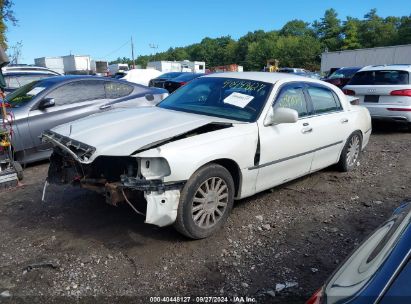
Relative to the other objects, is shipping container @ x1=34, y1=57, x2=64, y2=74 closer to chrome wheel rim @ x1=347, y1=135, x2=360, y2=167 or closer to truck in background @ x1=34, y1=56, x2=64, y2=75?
truck in background @ x1=34, y1=56, x2=64, y2=75

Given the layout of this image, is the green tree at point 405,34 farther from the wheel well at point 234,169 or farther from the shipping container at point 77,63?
the wheel well at point 234,169

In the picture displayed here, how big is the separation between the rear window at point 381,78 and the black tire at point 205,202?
6.53m

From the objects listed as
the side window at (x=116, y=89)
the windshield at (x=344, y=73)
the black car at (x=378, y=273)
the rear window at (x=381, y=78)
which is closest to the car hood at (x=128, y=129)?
the black car at (x=378, y=273)

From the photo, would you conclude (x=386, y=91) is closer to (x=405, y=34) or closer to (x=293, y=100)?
(x=293, y=100)

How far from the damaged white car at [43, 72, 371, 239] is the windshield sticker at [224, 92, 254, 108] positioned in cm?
1

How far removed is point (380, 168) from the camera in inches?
247

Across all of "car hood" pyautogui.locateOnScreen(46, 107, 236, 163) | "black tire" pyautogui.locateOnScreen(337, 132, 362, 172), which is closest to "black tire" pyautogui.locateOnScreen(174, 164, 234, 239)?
"car hood" pyautogui.locateOnScreen(46, 107, 236, 163)

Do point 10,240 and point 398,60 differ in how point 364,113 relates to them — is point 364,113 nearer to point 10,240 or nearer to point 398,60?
point 10,240

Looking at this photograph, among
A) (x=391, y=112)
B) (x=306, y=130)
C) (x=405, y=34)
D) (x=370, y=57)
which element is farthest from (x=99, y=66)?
(x=405, y=34)

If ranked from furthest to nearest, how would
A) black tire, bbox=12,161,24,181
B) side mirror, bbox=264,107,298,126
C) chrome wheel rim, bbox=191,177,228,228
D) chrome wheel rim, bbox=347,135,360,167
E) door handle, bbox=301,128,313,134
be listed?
1. chrome wheel rim, bbox=347,135,360,167
2. black tire, bbox=12,161,24,181
3. door handle, bbox=301,128,313,134
4. side mirror, bbox=264,107,298,126
5. chrome wheel rim, bbox=191,177,228,228

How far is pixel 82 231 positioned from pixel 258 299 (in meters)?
1.98

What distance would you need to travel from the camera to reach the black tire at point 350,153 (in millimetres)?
5645

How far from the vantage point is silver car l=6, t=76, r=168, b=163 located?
596 centimetres

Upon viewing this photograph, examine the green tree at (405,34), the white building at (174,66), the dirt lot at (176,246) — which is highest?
the green tree at (405,34)
